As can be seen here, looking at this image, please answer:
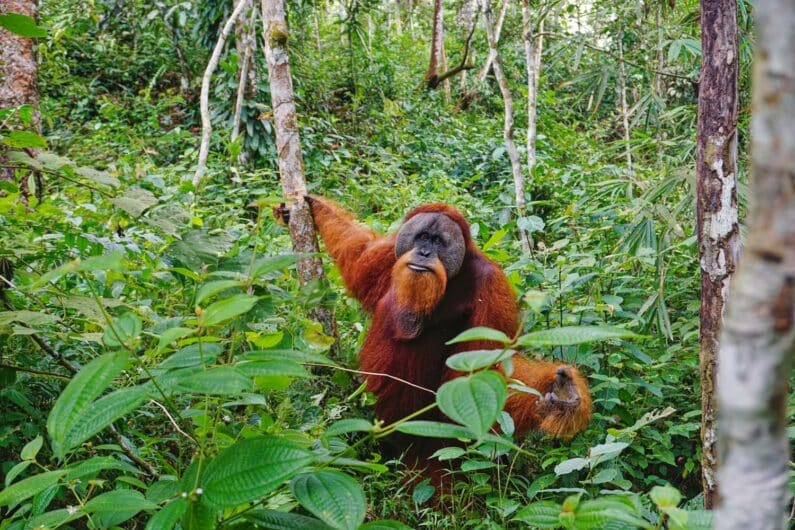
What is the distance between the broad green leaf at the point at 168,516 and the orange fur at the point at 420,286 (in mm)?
2124

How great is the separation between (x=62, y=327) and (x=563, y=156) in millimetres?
7056

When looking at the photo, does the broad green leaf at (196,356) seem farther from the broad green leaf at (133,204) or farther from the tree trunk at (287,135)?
the tree trunk at (287,135)

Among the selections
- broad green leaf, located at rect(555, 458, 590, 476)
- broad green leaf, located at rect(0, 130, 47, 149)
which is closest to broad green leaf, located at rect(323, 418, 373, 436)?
broad green leaf, located at rect(555, 458, 590, 476)

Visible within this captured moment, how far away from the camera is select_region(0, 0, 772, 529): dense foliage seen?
1.58 m

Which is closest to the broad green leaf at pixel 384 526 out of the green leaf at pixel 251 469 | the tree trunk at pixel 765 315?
the green leaf at pixel 251 469

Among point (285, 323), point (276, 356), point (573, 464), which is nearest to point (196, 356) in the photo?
point (276, 356)

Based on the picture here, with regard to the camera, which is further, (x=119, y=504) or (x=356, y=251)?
(x=356, y=251)

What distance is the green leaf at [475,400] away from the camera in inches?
50.6

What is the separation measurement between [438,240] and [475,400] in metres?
2.47

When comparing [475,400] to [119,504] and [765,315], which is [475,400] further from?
[119,504]

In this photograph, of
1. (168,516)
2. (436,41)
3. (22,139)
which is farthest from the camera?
(436,41)

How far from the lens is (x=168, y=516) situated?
5.02 feet

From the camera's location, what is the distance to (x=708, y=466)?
2754mm

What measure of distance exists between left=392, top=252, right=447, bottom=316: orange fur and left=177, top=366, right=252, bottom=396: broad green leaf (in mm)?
2109
